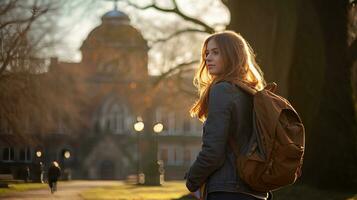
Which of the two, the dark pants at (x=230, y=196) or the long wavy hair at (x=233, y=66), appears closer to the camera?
the dark pants at (x=230, y=196)

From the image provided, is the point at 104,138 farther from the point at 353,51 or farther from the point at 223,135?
the point at 223,135

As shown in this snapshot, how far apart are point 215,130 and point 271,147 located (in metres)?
0.34

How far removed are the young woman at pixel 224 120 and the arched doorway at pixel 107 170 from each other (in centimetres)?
7008

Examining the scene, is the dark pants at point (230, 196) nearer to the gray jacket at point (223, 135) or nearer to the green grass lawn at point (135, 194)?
the gray jacket at point (223, 135)

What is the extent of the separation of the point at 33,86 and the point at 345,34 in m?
21.0

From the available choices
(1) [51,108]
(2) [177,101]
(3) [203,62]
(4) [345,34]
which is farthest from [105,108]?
(3) [203,62]

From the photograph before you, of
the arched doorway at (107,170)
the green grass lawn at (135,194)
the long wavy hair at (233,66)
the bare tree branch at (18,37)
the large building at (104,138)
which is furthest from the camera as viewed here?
the arched doorway at (107,170)

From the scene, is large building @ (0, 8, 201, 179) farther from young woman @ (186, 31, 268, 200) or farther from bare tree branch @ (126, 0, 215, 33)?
young woman @ (186, 31, 268, 200)

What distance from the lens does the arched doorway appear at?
74625 mm

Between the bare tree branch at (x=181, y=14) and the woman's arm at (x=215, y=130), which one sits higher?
the bare tree branch at (x=181, y=14)

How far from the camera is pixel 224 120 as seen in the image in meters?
4.69

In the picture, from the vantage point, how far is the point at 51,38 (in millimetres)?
38594

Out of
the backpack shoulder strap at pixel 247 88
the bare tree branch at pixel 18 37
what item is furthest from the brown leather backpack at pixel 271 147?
the bare tree branch at pixel 18 37

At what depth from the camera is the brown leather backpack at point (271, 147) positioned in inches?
182
